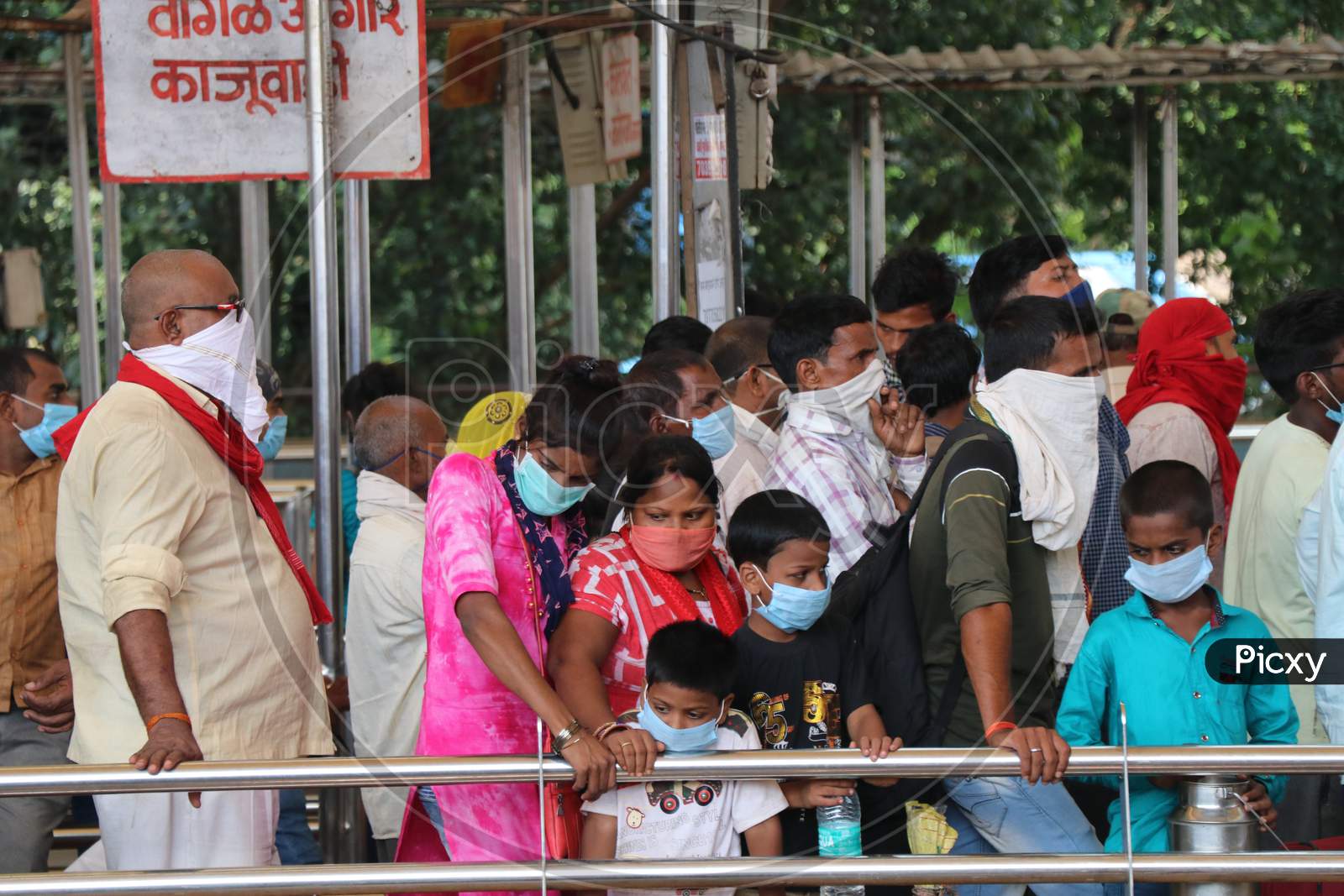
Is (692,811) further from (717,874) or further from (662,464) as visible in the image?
(662,464)

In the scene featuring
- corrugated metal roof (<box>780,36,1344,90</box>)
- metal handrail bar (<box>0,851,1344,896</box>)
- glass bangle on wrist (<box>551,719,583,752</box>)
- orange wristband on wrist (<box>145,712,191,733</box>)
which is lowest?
metal handrail bar (<box>0,851,1344,896</box>)

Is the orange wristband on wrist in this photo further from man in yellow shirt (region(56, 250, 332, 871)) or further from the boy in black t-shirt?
the boy in black t-shirt

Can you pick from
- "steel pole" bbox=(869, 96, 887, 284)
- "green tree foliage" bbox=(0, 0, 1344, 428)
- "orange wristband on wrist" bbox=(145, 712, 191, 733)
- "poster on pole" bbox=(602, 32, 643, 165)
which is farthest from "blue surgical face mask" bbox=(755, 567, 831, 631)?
"green tree foliage" bbox=(0, 0, 1344, 428)

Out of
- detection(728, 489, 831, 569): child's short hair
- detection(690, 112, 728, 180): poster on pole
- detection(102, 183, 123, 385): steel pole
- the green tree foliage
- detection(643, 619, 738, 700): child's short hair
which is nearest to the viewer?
detection(643, 619, 738, 700): child's short hair

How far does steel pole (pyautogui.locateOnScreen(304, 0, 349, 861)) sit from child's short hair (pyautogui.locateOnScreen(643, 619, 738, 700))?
5.00ft

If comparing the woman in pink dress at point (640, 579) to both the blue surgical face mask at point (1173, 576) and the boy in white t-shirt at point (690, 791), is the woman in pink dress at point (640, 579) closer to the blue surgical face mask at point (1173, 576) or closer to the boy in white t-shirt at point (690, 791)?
the boy in white t-shirt at point (690, 791)

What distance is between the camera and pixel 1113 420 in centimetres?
334

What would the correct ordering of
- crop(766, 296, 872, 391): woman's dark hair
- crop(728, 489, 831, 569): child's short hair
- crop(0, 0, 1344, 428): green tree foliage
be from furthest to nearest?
crop(0, 0, 1344, 428): green tree foliage → crop(766, 296, 872, 391): woman's dark hair → crop(728, 489, 831, 569): child's short hair

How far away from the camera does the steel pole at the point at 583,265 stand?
8.06 metres

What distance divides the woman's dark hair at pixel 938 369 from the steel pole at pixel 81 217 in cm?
502

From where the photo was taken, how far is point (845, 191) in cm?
1088

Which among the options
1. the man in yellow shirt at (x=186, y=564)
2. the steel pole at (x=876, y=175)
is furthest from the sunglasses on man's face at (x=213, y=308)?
the steel pole at (x=876, y=175)

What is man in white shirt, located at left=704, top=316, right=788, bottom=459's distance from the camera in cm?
418

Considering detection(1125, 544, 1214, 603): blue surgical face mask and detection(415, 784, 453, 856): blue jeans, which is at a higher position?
detection(1125, 544, 1214, 603): blue surgical face mask
